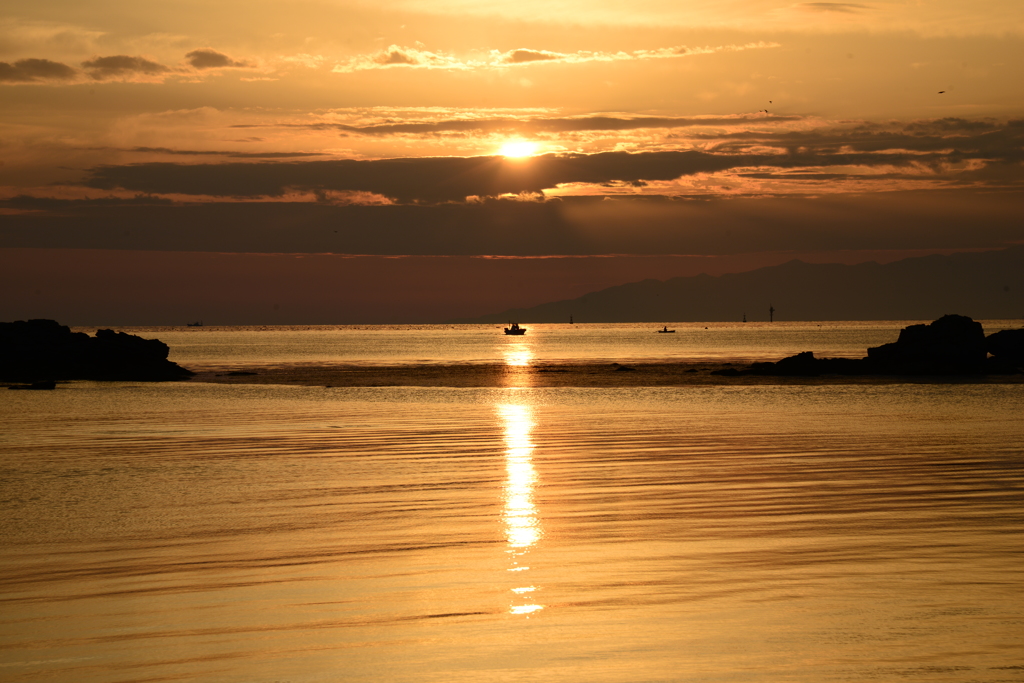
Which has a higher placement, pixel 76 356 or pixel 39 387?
pixel 76 356

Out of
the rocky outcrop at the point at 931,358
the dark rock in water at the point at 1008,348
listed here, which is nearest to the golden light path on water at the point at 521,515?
the rocky outcrop at the point at 931,358

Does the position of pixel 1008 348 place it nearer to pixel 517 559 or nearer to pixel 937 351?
pixel 937 351

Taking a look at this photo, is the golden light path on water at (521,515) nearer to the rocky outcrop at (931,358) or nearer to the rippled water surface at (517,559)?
the rippled water surface at (517,559)

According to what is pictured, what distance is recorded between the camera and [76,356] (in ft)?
256

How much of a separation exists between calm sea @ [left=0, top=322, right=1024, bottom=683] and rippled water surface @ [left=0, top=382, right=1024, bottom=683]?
0.05 m

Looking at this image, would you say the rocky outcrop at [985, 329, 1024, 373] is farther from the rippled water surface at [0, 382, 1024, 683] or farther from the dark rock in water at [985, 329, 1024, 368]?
the rippled water surface at [0, 382, 1024, 683]

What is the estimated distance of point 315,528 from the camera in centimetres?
1573

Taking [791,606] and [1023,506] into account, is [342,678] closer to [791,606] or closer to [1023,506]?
[791,606]

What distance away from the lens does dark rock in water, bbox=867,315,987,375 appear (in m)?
70.5

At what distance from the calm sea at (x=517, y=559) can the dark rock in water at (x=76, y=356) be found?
1928 inches

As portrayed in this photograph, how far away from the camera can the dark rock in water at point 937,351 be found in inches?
2776

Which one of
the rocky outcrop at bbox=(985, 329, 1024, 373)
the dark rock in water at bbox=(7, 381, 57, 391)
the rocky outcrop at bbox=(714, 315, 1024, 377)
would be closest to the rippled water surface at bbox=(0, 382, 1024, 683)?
the dark rock in water at bbox=(7, 381, 57, 391)

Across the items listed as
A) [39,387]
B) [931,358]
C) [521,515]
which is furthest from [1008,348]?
[39,387]

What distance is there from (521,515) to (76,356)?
72110 millimetres
